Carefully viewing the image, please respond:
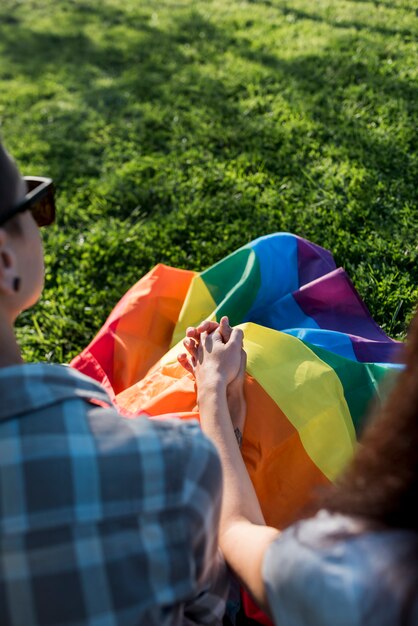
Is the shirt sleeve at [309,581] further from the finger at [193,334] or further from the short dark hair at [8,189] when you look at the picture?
the finger at [193,334]

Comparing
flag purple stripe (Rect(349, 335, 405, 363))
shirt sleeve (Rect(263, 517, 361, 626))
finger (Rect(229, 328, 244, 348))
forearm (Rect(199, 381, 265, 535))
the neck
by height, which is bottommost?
flag purple stripe (Rect(349, 335, 405, 363))

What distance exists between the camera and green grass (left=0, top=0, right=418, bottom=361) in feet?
11.5

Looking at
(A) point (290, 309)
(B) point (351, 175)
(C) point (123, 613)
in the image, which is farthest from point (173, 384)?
(B) point (351, 175)

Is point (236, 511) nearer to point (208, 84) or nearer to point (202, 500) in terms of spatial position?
point (202, 500)

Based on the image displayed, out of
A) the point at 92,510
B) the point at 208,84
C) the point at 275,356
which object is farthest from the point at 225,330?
the point at 208,84

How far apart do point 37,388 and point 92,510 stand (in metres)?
0.26

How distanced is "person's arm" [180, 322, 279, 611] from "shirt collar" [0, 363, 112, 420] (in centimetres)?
51

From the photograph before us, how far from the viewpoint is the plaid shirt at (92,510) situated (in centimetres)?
122

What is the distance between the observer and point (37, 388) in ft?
4.34

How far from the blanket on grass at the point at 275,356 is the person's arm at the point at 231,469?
9cm

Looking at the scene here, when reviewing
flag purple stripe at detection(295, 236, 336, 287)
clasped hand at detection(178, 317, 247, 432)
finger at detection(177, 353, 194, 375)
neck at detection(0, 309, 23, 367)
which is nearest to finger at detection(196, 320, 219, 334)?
clasped hand at detection(178, 317, 247, 432)

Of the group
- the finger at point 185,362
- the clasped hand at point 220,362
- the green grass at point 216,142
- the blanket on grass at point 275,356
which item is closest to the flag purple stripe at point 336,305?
the blanket on grass at point 275,356

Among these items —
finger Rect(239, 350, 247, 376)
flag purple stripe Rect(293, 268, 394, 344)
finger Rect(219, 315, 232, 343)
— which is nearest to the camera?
finger Rect(239, 350, 247, 376)

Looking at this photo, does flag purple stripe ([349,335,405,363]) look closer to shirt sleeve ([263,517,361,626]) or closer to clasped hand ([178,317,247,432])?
clasped hand ([178,317,247,432])
